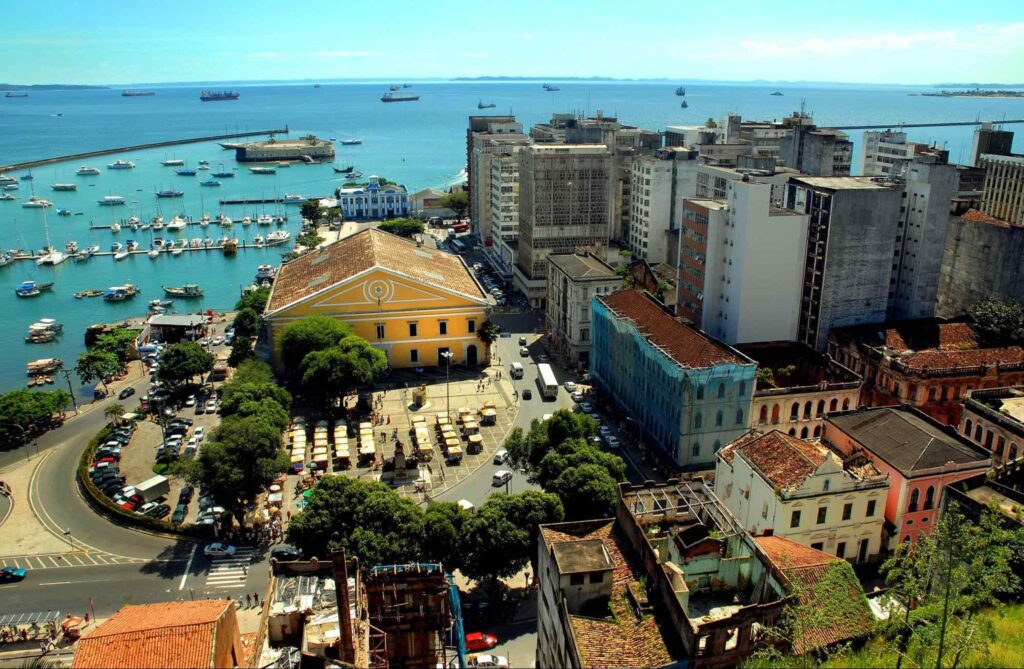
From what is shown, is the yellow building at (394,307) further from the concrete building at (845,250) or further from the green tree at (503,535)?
the green tree at (503,535)

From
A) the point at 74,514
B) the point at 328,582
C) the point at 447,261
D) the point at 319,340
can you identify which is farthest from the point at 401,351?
the point at 328,582

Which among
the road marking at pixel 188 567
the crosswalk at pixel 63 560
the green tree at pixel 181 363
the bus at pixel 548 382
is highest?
the green tree at pixel 181 363

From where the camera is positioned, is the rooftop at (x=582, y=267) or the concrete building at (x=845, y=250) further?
the rooftop at (x=582, y=267)

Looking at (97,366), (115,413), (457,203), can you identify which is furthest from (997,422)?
(457,203)

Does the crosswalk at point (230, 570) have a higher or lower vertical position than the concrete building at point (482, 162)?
lower

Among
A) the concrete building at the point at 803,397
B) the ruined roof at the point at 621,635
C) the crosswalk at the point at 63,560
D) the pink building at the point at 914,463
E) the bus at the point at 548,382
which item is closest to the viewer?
the ruined roof at the point at 621,635

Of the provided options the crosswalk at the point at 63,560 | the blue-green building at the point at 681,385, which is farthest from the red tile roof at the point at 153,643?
the blue-green building at the point at 681,385

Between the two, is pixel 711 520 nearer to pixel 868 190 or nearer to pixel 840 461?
pixel 840 461
